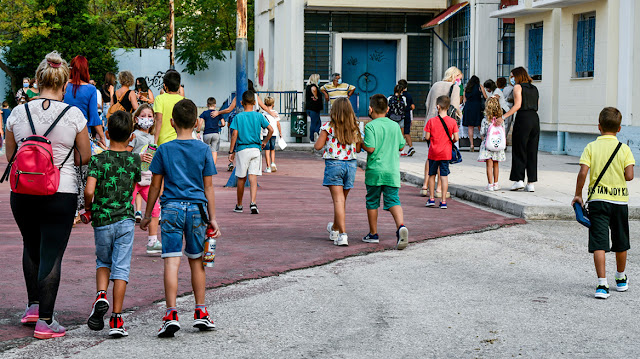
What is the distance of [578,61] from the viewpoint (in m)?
22.7

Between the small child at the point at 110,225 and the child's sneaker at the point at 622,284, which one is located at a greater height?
the small child at the point at 110,225

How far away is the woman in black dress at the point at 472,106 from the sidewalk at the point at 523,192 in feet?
8.32

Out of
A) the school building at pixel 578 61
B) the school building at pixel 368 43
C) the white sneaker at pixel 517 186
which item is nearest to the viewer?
the white sneaker at pixel 517 186

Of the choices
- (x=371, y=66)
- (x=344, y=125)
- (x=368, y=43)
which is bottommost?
(x=344, y=125)

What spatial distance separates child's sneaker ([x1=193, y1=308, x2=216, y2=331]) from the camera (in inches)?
243

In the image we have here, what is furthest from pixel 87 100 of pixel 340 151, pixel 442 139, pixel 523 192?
pixel 523 192

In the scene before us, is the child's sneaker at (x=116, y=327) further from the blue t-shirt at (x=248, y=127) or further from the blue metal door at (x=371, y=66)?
the blue metal door at (x=371, y=66)

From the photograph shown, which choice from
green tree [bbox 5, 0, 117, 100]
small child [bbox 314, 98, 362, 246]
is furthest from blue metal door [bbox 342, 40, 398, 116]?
small child [bbox 314, 98, 362, 246]

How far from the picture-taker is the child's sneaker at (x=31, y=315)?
6.27 m

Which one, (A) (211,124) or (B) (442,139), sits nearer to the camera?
(B) (442,139)

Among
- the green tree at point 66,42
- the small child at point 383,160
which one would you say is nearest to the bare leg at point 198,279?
the small child at point 383,160

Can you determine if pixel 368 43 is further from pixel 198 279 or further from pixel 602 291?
pixel 198 279

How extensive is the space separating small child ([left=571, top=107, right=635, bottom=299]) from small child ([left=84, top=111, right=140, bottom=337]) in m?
3.67

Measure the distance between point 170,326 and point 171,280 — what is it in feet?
1.06
